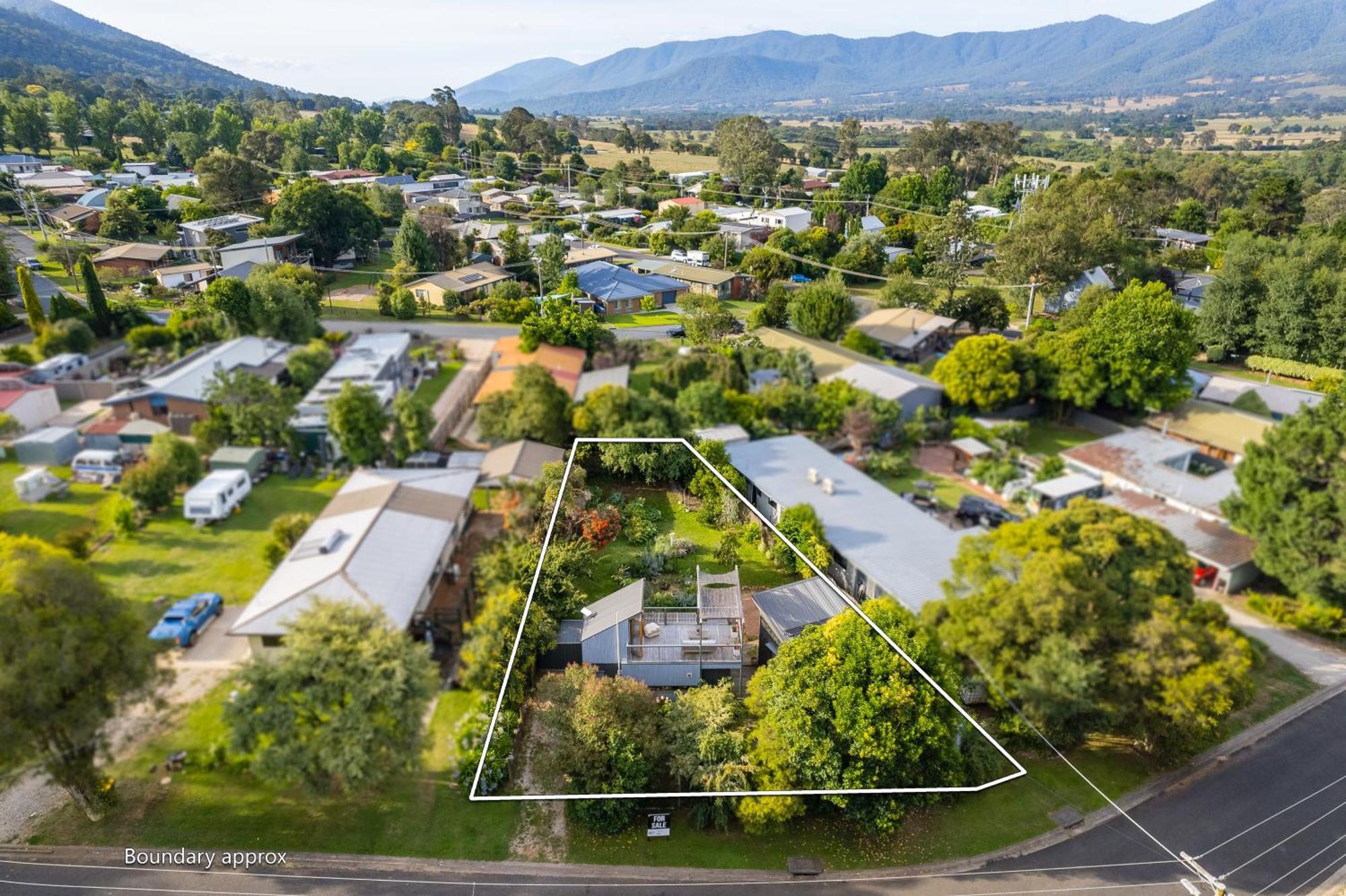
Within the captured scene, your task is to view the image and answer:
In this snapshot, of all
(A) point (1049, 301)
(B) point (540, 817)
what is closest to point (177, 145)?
(B) point (540, 817)

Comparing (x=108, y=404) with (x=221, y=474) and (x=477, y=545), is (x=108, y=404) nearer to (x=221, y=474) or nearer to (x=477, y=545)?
(x=221, y=474)

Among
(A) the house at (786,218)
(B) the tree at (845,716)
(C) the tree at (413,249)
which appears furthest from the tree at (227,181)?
(A) the house at (786,218)

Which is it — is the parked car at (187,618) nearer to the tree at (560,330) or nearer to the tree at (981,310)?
the tree at (560,330)

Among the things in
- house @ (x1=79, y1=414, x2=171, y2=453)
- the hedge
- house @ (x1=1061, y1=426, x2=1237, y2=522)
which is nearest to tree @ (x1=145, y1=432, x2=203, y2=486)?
house @ (x1=79, y1=414, x2=171, y2=453)

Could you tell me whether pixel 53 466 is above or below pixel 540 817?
above

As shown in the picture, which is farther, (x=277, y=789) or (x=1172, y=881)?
(x=1172, y=881)
